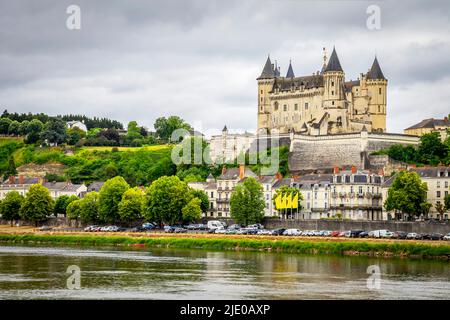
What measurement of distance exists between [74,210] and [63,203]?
22.3 ft

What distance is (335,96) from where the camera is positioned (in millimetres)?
110312

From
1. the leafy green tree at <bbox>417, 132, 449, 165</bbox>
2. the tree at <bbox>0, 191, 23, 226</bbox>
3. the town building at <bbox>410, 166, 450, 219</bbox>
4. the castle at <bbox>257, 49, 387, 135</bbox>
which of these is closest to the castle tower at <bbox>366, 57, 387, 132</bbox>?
the castle at <bbox>257, 49, 387, 135</bbox>

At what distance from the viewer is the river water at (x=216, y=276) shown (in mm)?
44406

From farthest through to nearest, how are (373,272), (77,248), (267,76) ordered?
(267,76) < (77,248) < (373,272)

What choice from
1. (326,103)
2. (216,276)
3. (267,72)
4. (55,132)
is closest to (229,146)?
(326,103)

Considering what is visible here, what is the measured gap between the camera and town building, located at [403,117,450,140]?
108312mm

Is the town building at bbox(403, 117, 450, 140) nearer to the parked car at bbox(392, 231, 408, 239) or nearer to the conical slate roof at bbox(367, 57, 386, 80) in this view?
the conical slate roof at bbox(367, 57, 386, 80)

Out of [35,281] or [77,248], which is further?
[77,248]
